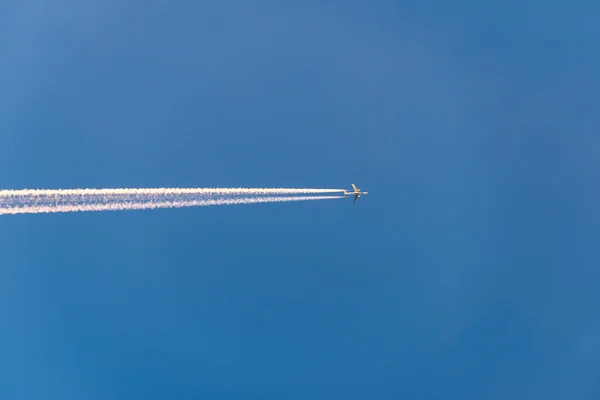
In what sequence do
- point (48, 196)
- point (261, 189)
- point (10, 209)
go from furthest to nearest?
point (261, 189), point (48, 196), point (10, 209)

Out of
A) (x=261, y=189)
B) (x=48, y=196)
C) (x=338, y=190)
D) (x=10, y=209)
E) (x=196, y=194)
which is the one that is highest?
(x=338, y=190)

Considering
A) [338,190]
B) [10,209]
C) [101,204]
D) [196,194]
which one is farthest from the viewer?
[338,190]

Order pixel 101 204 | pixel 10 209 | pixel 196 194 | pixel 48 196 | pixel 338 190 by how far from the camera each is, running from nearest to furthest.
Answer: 1. pixel 10 209
2. pixel 48 196
3. pixel 101 204
4. pixel 196 194
5. pixel 338 190

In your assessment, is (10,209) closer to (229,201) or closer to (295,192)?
(229,201)

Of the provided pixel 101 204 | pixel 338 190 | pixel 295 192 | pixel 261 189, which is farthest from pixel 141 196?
pixel 338 190

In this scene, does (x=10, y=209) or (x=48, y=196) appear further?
(x=48, y=196)

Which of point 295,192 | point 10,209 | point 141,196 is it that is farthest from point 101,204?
point 295,192

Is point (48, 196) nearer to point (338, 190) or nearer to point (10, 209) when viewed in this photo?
point (10, 209)

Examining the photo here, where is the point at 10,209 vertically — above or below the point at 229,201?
below

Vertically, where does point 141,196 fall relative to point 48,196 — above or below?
above
